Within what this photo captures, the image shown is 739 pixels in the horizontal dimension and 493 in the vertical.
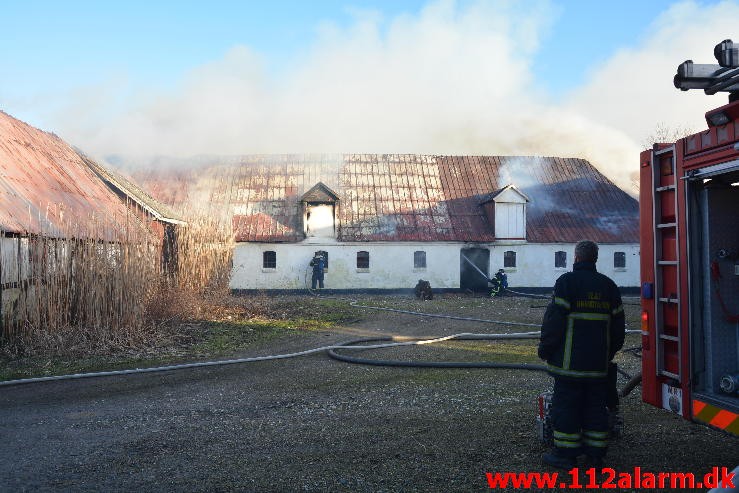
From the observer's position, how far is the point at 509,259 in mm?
25781

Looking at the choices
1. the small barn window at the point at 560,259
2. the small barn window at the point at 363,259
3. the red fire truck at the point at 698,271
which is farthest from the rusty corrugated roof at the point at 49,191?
the small barn window at the point at 560,259

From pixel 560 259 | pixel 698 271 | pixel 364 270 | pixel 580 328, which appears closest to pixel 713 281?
pixel 698 271

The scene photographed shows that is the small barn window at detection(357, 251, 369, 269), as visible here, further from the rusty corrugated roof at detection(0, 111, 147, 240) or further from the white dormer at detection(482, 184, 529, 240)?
the rusty corrugated roof at detection(0, 111, 147, 240)

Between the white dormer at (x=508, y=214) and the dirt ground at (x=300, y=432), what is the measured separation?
55.7 feet

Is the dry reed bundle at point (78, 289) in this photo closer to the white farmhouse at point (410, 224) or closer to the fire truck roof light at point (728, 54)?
the fire truck roof light at point (728, 54)

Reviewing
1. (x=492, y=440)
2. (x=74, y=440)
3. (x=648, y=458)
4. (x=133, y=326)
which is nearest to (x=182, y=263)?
(x=133, y=326)

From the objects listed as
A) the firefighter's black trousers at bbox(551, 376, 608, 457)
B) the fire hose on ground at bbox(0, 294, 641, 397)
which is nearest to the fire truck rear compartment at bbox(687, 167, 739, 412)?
the firefighter's black trousers at bbox(551, 376, 608, 457)

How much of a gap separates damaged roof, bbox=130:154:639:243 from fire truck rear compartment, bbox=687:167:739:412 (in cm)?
2051

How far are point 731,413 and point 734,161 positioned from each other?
1.75 m

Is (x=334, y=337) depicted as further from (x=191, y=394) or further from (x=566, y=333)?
(x=566, y=333)

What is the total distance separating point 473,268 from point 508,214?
286 cm

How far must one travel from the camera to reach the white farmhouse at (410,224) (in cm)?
2497

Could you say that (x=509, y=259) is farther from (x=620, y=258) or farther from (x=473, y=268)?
(x=620, y=258)

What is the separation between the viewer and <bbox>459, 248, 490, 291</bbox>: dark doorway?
25531 millimetres
